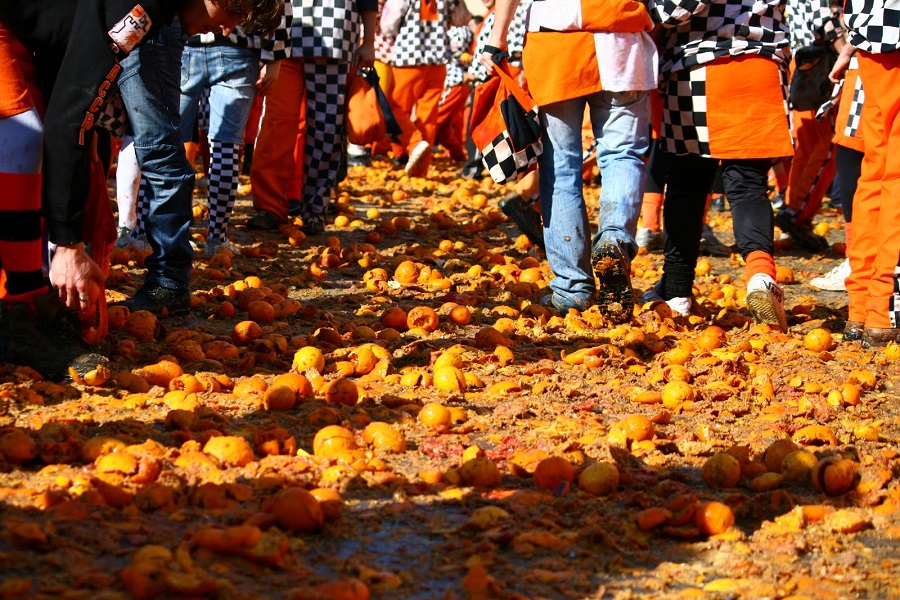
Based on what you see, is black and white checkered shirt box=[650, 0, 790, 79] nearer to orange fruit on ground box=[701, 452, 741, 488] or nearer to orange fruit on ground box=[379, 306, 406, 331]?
orange fruit on ground box=[379, 306, 406, 331]

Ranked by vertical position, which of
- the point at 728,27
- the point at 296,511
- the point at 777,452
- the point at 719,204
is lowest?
the point at 719,204

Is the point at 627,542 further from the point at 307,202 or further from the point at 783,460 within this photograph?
the point at 307,202

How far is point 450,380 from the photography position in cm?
395

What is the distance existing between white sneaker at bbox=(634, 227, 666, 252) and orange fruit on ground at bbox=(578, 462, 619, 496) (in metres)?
4.87

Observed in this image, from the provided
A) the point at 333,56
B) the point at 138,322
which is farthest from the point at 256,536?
the point at 333,56

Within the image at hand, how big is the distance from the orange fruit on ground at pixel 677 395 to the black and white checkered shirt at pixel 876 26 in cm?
183

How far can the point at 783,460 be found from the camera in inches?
128

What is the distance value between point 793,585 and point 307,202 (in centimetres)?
576

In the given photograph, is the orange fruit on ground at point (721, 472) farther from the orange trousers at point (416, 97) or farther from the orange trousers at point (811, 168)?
the orange trousers at point (416, 97)

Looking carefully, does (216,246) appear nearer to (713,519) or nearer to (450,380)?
(450,380)

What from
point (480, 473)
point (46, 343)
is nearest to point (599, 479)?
point (480, 473)

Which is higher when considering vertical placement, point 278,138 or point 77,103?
point 77,103

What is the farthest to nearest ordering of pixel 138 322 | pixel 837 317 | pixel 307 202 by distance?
1. pixel 307 202
2. pixel 837 317
3. pixel 138 322

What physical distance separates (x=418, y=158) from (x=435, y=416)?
7416 millimetres
